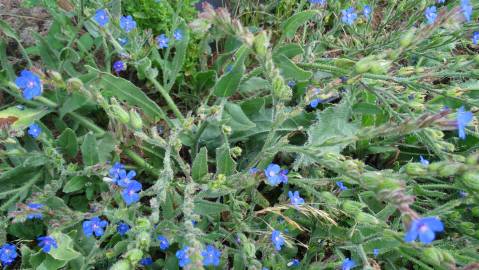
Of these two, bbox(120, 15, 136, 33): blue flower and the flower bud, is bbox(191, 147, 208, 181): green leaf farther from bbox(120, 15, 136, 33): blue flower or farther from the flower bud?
bbox(120, 15, 136, 33): blue flower

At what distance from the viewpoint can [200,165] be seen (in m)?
2.28

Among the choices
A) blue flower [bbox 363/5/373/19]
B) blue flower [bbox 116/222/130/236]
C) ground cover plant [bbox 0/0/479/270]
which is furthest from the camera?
blue flower [bbox 363/5/373/19]

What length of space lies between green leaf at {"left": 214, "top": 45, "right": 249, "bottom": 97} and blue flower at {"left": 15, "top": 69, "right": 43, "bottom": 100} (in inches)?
33.0

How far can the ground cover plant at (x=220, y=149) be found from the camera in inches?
79.7

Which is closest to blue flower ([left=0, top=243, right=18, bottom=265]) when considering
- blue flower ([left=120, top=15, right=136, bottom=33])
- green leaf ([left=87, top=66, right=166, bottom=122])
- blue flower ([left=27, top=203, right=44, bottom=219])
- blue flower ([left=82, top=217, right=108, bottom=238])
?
blue flower ([left=27, top=203, right=44, bottom=219])

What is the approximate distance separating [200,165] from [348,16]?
133 cm

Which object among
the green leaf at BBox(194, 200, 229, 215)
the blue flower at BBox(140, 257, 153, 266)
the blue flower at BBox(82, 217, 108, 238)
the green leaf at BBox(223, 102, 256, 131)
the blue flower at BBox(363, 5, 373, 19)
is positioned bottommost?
the blue flower at BBox(140, 257, 153, 266)

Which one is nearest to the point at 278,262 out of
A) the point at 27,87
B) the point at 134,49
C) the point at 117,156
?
the point at 117,156

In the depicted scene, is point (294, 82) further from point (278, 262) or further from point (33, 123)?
point (33, 123)

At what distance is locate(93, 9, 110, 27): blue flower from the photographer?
7.93 ft

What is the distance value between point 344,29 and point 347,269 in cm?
185

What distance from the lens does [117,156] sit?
2.56 m

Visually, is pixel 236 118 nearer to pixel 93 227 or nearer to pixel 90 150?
pixel 90 150

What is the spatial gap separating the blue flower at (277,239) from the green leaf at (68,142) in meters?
1.08
